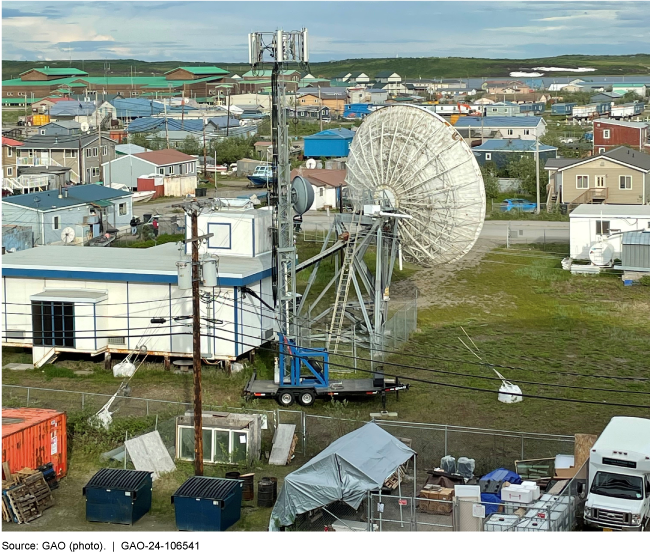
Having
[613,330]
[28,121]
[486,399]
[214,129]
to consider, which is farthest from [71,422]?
[28,121]

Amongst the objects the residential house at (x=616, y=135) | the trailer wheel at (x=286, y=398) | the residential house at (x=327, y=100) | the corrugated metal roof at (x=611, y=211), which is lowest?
the trailer wheel at (x=286, y=398)

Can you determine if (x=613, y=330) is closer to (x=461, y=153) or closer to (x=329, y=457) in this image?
(x=461, y=153)

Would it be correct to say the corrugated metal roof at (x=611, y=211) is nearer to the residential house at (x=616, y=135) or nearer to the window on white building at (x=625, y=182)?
the window on white building at (x=625, y=182)

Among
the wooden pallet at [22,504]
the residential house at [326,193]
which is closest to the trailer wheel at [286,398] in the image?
the wooden pallet at [22,504]

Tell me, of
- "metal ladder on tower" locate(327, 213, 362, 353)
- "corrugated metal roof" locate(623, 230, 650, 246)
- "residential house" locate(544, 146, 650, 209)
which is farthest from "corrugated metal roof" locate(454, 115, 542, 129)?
"metal ladder on tower" locate(327, 213, 362, 353)

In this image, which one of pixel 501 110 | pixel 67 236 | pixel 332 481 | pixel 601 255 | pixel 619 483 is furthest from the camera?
pixel 501 110

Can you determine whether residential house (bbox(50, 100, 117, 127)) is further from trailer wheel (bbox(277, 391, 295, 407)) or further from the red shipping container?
the red shipping container

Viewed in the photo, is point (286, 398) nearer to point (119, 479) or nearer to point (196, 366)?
point (196, 366)

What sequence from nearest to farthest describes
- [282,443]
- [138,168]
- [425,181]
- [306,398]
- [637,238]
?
[282,443] → [306,398] → [425,181] → [637,238] → [138,168]

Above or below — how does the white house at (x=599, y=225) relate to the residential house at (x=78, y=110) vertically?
below

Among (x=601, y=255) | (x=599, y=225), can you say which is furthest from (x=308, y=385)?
(x=599, y=225)
